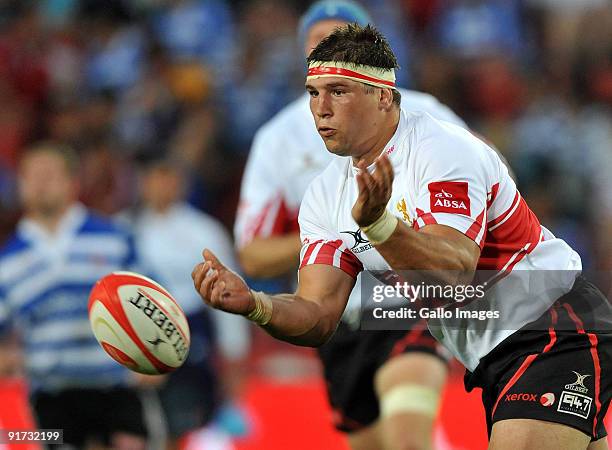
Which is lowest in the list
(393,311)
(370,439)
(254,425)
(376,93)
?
(254,425)

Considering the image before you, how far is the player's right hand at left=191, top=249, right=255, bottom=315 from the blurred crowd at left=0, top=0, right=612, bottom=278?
6.69 metres

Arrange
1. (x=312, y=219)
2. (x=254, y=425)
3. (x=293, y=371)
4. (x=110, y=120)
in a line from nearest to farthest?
(x=312, y=219), (x=254, y=425), (x=293, y=371), (x=110, y=120)

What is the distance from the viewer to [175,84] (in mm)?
12562

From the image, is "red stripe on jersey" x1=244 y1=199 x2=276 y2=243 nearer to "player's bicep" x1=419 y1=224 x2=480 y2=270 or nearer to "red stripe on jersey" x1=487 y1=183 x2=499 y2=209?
"red stripe on jersey" x1=487 y1=183 x2=499 y2=209

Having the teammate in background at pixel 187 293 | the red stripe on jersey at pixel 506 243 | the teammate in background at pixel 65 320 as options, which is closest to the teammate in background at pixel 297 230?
the teammate in background at pixel 65 320

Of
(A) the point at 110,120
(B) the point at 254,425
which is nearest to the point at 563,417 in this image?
(B) the point at 254,425

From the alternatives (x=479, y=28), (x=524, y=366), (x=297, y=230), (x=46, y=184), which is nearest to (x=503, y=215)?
(x=524, y=366)

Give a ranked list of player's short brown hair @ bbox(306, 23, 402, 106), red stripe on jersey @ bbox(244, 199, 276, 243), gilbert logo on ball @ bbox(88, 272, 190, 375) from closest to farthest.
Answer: player's short brown hair @ bbox(306, 23, 402, 106) < gilbert logo on ball @ bbox(88, 272, 190, 375) < red stripe on jersey @ bbox(244, 199, 276, 243)

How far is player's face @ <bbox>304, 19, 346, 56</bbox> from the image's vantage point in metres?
A: 6.16

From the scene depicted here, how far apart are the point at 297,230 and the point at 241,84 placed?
5.85 m

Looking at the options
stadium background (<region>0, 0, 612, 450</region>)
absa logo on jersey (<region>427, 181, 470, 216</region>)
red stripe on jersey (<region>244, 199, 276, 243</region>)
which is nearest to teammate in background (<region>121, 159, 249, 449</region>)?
stadium background (<region>0, 0, 612, 450</region>)

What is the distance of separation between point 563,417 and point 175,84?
29.0ft

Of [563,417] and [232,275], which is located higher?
[232,275]

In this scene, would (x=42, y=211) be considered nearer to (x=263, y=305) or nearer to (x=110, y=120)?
(x=263, y=305)
